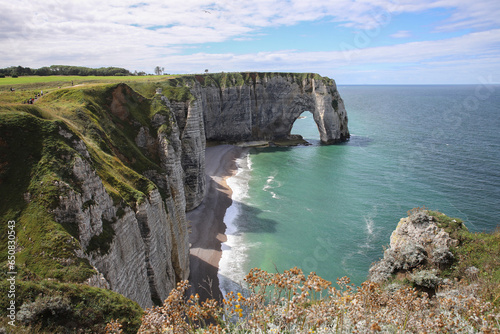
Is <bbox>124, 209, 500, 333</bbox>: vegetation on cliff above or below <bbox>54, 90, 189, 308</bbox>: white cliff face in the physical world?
above

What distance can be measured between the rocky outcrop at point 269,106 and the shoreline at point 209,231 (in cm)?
2332

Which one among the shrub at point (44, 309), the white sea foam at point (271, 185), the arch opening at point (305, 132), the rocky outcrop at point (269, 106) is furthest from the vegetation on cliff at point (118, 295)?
the arch opening at point (305, 132)

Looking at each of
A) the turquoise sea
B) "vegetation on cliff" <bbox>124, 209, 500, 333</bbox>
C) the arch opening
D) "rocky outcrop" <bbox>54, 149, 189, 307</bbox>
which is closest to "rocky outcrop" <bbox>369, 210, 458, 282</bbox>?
the turquoise sea

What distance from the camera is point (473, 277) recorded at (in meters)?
18.1

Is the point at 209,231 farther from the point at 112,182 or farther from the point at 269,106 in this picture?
the point at 269,106

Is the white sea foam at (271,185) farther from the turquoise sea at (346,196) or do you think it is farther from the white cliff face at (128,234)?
the white cliff face at (128,234)

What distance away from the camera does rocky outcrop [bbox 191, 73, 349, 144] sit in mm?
86125

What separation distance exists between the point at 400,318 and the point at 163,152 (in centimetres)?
2741

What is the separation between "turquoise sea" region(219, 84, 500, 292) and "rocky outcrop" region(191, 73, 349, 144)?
909 cm

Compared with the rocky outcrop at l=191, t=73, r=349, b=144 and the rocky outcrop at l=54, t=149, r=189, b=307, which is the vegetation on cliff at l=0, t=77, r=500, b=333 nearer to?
the rocky outcrop at l=54, t=149, r=189, b=307

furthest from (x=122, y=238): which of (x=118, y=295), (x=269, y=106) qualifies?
(x=269, y=106)

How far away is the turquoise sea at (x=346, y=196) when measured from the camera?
34.4 m

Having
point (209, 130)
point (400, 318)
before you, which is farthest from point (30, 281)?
point (209, 130)

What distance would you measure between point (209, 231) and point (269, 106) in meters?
59.6
